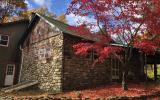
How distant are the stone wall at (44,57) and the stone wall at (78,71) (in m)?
0.48

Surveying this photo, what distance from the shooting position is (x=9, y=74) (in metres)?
24.3

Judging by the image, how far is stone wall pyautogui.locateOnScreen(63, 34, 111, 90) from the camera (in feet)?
58.1

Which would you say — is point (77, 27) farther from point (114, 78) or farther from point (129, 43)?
point (114, 78)

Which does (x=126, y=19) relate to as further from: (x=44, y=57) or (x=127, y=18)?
(x=44, y=57)

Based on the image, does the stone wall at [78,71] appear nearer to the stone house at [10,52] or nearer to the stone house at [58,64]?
the stone house at [58,64]

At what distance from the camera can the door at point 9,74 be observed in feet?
78.7

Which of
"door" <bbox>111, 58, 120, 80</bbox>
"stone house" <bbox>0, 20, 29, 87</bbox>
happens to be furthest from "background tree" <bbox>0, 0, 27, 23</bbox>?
"door" <bbox>111, 58, 120, 80</bbox>

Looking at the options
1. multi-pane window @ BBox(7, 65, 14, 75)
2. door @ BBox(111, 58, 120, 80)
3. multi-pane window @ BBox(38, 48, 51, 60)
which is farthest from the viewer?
multi-pane window @ BBox(7, 65, 14, 75)

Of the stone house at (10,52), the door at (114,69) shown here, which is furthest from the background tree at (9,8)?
the door at (114,69)

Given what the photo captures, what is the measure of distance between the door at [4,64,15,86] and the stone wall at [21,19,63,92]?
1641 millimetres

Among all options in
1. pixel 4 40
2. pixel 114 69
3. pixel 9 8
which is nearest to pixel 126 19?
pixel 114 69

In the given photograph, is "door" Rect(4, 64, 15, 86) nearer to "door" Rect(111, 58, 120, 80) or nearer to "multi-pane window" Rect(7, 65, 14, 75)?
"multi-pane window" Rect(7, 65, 14, 75)

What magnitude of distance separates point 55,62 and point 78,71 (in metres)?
1.98

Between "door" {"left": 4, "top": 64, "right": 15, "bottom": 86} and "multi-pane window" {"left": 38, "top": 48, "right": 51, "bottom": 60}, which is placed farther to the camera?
"door" {"left": 4, "top": 64, "right": 15, "bottom": 86}
